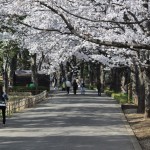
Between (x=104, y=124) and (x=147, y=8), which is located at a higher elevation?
(x=147, y=8)

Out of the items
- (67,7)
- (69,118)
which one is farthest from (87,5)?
(69,118)

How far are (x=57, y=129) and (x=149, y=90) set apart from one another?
6626 millimetres

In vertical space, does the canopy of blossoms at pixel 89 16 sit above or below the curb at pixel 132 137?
above

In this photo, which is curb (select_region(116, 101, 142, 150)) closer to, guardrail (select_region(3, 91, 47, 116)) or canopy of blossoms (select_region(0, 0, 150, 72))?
canopy of blossoms (select_region(0, 0, 150, 72))

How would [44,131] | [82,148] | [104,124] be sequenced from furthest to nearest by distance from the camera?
1. [104,124]
2. [44,131]
3. [82,148]

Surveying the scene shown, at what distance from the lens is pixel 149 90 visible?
23.4 metres

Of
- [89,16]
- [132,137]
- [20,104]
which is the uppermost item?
[89,16]

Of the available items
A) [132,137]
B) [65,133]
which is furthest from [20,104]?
Result: [132,137]

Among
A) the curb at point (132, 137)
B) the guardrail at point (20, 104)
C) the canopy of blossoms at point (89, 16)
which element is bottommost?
the curb at point (132, 137)

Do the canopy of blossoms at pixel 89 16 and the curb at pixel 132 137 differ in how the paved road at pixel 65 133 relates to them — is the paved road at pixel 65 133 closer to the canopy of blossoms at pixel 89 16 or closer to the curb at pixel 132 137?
the curb at pixel 132 137

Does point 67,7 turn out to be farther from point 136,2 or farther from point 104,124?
point 104,124

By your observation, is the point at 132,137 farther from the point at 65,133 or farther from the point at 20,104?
the point at 20,104

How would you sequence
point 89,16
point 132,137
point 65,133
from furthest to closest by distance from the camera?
point 89,16
point 65,133
point 132,137

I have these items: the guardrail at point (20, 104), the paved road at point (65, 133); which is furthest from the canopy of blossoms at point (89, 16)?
the guardrail at point (20, 104)
